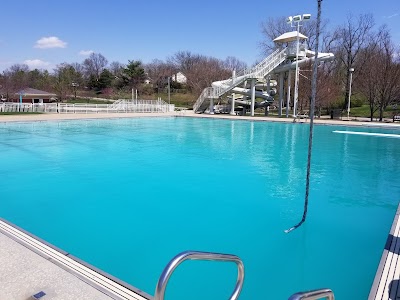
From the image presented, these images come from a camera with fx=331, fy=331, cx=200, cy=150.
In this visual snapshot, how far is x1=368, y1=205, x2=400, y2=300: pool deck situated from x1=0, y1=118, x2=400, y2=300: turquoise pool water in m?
0.46

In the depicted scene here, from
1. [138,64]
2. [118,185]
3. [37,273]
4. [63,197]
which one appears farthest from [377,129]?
[138,64]

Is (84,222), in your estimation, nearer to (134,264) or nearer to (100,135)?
(134,264)

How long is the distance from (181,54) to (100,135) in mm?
59403

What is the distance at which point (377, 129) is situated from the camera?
73.3ft

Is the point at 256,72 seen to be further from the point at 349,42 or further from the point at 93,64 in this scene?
the point at 93,64

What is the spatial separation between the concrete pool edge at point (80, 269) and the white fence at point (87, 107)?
29.1m

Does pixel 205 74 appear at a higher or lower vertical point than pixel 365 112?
higher

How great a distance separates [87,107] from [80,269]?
31.5 meters

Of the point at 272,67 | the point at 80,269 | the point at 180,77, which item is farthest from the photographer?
the point at 180,77

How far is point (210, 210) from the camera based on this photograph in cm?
694

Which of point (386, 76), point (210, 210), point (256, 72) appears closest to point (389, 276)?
point (210, 210)

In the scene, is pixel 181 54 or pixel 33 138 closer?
pixel 33 138

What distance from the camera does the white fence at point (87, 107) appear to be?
101ft

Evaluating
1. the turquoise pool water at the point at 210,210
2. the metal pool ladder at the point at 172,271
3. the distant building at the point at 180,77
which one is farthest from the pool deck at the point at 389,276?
the distant building at the point at 180,77
